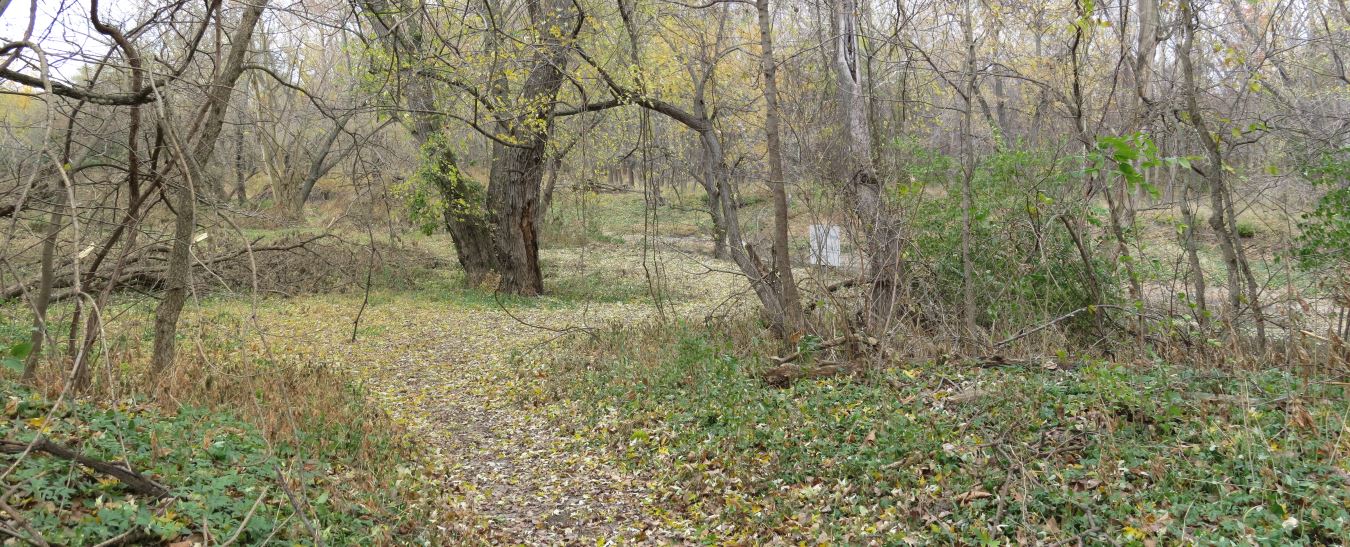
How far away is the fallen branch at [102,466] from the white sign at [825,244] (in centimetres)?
573

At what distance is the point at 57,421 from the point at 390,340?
18.4ft

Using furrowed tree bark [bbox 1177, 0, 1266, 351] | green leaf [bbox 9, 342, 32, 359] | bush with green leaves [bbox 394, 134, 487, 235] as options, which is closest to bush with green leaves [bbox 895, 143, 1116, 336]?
furrowed tree bark [bbox 1177, 0, 1266, 351]

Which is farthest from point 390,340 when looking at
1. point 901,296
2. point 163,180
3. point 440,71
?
point 901,296

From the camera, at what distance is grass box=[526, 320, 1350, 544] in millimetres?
3785

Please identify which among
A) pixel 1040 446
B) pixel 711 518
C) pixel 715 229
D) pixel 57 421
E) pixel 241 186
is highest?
pixel 241 186

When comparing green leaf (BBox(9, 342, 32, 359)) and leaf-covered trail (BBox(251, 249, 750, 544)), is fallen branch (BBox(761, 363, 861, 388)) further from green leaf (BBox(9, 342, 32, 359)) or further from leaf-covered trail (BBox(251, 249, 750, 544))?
green leaf (BBox(9, 342, 32, 359))

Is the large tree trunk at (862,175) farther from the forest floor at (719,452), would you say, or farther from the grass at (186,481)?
the grass at (186,481)

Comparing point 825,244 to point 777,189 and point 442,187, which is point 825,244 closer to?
point 777,189

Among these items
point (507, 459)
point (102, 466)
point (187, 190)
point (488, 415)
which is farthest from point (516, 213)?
point (102, 466)

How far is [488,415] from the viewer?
747 cm

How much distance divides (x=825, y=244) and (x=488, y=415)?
12.3 feet

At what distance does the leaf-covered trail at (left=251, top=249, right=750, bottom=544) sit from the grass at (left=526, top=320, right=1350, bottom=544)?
399 mm

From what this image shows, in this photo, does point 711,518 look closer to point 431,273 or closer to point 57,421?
point 57,421

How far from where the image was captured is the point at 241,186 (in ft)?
80.6
